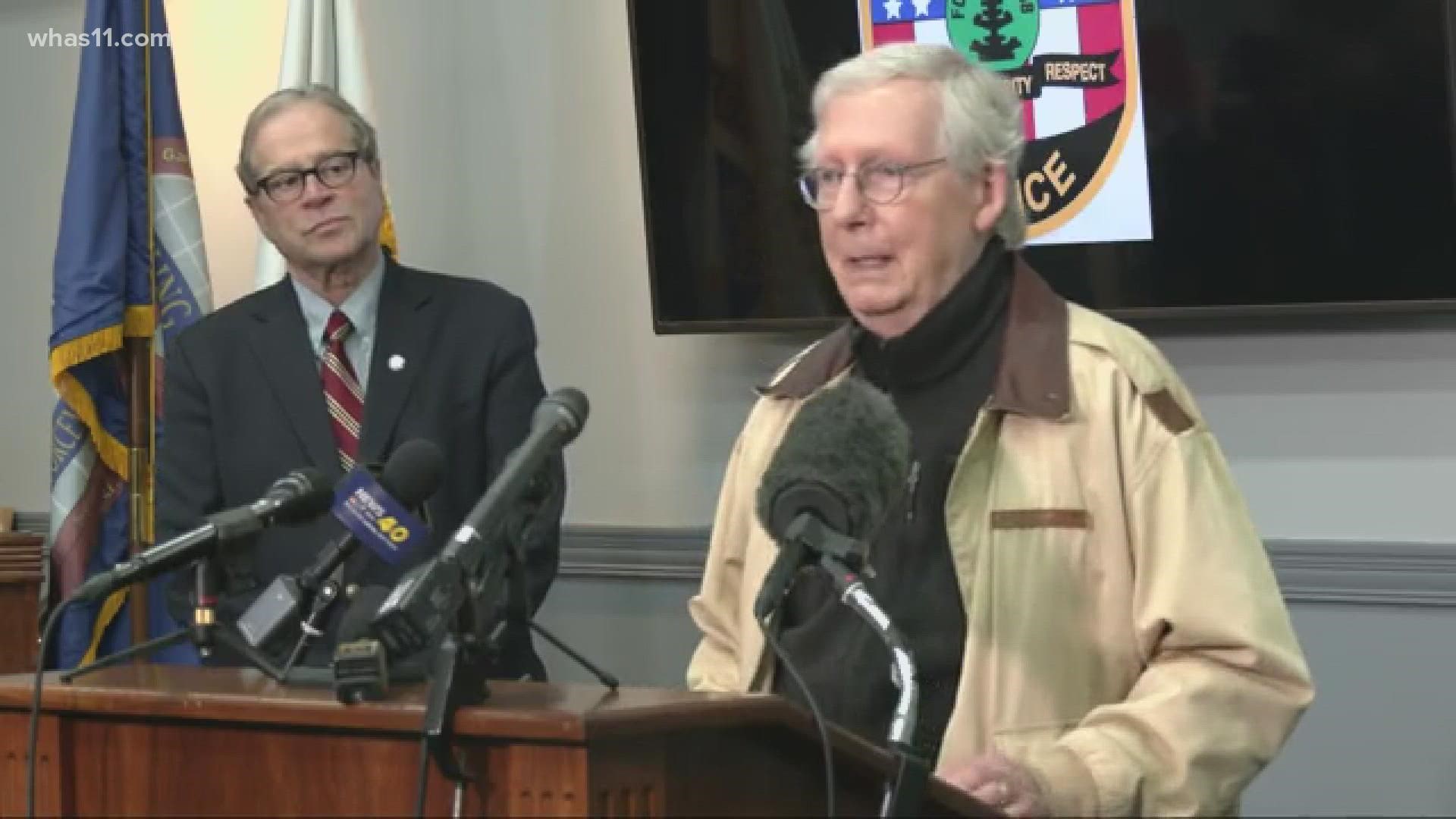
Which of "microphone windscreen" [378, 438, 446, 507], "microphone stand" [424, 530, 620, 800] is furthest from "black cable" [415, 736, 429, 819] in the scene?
"microphone windscreen" [378, 438, 446, 507]

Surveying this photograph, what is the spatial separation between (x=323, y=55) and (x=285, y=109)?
43.2 inches

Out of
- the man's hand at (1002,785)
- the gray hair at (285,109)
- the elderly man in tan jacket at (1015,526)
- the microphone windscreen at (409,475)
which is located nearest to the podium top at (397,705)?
the microphone windscreen at (409,475)

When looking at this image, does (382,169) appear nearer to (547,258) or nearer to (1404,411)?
(547,258)

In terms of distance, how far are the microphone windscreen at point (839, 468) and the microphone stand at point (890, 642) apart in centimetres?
2

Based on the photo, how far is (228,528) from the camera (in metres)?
2.20

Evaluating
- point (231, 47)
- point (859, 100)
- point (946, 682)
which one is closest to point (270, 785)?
point (946, 682)

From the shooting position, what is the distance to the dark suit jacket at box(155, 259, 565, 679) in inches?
152

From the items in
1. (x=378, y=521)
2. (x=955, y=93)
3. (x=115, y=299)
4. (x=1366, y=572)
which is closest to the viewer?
(x=378, y=521)

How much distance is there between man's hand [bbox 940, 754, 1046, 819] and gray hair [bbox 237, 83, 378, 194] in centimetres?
202

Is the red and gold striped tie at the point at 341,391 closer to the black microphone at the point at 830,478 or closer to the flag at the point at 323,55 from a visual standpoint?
the flag at the point at 323,55

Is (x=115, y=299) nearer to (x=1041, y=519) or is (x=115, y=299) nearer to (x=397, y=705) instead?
(x=1041, y=519)

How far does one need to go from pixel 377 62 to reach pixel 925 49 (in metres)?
2.79

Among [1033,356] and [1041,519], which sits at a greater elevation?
[1033,356]

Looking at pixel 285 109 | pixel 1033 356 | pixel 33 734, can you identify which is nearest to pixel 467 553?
pixel 33 734
